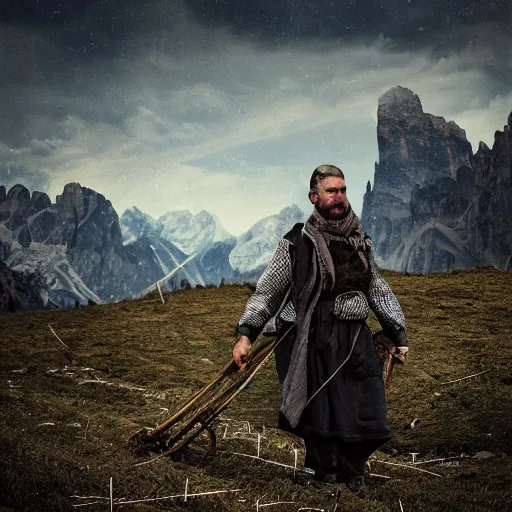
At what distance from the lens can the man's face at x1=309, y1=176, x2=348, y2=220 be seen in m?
4.77

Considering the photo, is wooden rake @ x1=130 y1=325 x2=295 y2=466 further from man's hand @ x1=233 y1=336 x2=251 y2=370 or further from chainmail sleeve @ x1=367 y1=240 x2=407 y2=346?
chainmail sleeve @ x1=367 y1=240 x2=407 y2=346

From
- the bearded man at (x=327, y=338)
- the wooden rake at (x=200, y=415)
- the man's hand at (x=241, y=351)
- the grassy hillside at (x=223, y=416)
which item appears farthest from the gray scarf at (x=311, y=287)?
the grassy hillside at (x=223, y=416)

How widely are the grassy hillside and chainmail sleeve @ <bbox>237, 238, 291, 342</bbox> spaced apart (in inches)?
45.5

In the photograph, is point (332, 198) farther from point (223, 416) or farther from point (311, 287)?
point (223, 416)

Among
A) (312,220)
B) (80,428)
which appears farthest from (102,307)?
(312,220)

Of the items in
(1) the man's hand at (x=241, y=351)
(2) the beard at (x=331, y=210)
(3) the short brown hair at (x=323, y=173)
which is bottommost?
(1) the man's hand at (x=241, y=351)

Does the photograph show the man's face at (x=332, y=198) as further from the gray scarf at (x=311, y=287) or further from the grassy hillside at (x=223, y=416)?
the grassy hillside at (x=223, y=416)

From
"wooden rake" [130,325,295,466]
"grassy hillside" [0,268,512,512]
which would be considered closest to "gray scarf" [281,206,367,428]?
"wooden rake" [130,325,295,466]

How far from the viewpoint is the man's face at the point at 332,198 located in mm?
4773

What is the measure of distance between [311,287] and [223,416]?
2.74 meters

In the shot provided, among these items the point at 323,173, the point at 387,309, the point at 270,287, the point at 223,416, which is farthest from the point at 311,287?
the point at 223,416

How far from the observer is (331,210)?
480 centimetres

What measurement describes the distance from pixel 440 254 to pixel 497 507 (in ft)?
623

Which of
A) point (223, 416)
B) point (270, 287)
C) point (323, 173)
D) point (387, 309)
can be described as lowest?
point (223, 416)
